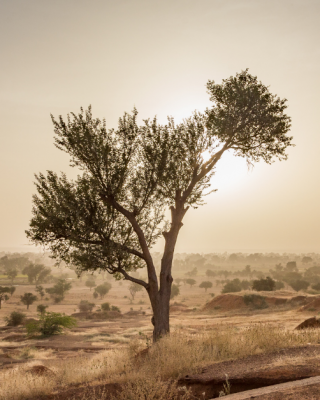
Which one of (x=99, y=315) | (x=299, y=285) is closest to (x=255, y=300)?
(x=99, y=315)

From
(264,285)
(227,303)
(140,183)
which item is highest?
A: (140,183)

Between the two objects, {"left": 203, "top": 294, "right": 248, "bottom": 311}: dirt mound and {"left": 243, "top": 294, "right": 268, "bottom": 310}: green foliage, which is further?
{"left": 203, "top": 294, "right": 248, "bottom": 311}: dirt mound

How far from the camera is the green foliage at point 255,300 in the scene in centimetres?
4241

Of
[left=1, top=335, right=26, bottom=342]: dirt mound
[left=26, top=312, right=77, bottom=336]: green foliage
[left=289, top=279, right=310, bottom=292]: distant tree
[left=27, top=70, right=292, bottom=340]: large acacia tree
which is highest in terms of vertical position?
[left=27, top=70, right=292, bottom=340]: large acacia tree

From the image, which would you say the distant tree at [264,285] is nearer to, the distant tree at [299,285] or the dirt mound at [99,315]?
the distant tree at [299,285]

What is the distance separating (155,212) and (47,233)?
5.19 m

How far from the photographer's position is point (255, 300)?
43.8 meters

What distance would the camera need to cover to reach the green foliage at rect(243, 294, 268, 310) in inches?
1670

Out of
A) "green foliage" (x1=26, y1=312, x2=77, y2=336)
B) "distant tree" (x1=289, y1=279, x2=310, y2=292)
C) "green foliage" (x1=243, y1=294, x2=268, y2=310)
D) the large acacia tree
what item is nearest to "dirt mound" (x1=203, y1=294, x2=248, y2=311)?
"green foliage" (x1=243, y1=294, x2=268, y2=310)

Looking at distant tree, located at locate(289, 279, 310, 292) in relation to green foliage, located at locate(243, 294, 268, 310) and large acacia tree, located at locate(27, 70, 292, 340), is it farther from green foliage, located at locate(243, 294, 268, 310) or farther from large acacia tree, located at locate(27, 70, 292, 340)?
large acacia tree, located at locate(27, 70, 292, 340)

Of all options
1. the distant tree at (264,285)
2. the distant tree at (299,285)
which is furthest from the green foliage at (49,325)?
the distant tree at (299,285)

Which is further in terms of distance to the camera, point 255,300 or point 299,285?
point 299,285

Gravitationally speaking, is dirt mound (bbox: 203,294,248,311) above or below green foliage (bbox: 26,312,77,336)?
below

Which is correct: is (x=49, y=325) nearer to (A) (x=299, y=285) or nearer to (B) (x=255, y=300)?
(B) (x=255, y=300)
